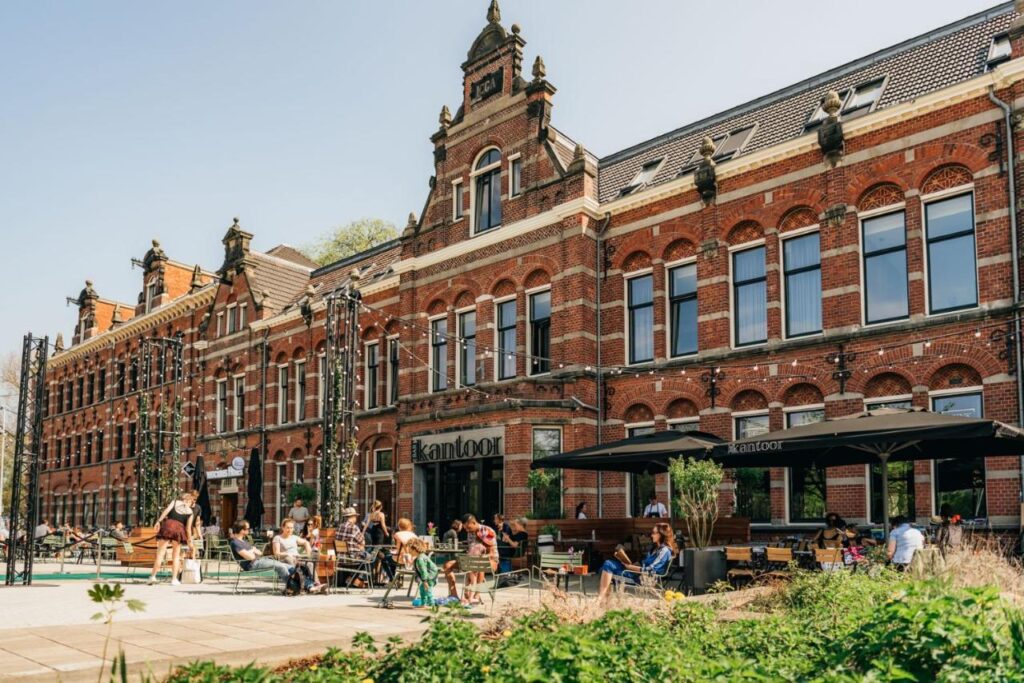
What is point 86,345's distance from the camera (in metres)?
49.3

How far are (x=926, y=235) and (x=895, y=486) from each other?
185 inches

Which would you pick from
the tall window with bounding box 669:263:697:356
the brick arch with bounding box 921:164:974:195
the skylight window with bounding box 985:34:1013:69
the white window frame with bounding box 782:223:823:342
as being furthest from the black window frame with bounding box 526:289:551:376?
the skylight window with bounding box 985:34:1013:69

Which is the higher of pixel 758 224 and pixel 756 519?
pixel 758 224

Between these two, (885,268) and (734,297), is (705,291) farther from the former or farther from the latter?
(885,268)

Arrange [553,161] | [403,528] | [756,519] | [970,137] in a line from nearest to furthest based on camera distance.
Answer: [403,528] → [970,137] → [756,519] → [553,161]

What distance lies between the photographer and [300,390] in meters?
33.3

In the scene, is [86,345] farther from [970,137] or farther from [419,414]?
[970,137]

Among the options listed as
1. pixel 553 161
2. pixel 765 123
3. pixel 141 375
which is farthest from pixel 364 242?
pixel 765 123

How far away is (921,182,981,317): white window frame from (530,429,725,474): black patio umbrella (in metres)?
4.67

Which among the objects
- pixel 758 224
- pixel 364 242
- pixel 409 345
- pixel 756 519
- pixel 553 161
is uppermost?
pixel 364 242

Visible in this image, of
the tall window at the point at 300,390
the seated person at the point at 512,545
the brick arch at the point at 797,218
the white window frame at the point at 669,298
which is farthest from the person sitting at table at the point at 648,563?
the tall window at the point at 300,390

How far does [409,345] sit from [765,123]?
11.5m

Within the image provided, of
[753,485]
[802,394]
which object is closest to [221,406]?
[753,485]

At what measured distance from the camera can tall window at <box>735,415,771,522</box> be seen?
19.6m
